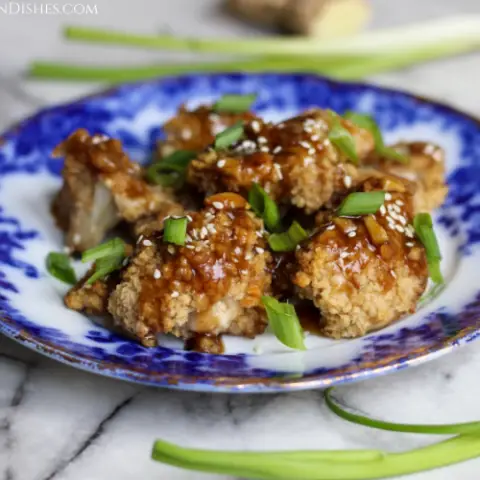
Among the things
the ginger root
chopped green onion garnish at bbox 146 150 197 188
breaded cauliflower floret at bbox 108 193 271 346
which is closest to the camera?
breaded cauliflower floret at bbox 108 193 271 346

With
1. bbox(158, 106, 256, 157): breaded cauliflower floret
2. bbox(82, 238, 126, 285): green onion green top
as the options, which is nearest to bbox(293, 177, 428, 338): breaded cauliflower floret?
bbox(82, 238, 126, 285): green onion green top

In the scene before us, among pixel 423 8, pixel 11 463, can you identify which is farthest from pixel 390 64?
pixel 11 463

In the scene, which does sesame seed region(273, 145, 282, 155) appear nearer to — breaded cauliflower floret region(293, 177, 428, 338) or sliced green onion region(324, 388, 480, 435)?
breaded cauliflower floret region(293, 177, 428, 338)

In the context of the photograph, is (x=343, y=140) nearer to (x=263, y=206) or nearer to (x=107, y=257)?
(x=263, y=206)

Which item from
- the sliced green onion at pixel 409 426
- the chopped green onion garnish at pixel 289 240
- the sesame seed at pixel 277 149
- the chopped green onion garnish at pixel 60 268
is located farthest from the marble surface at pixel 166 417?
the sesame seed at pixel 277 149

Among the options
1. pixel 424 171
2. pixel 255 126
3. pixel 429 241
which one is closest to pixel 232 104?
pixel 255 126

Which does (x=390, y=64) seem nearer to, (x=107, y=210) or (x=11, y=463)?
(x=107, y=210)
